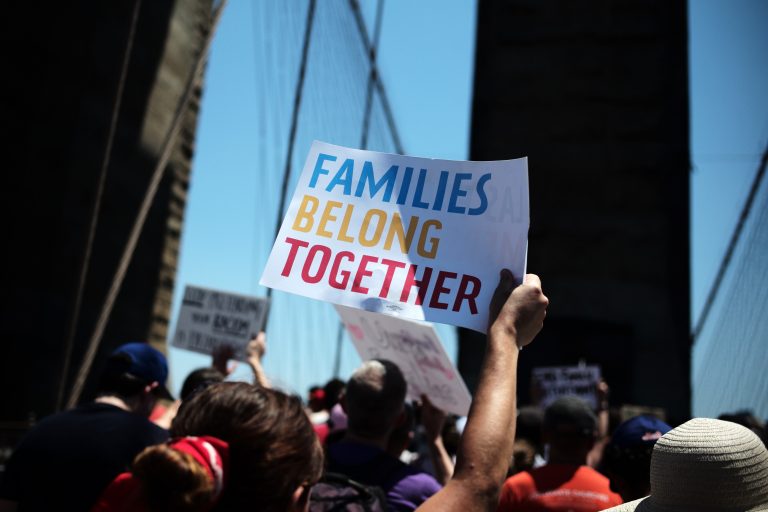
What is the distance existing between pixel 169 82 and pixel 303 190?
921cm

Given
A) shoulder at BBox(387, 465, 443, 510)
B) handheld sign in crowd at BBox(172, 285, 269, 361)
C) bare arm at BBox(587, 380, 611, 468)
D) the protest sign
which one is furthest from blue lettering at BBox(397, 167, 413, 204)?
the protest sign

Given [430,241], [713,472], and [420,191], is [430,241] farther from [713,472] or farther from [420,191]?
[713,472]

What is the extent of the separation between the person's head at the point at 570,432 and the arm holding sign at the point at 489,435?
1409mm

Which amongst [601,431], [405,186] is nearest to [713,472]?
[405,186]

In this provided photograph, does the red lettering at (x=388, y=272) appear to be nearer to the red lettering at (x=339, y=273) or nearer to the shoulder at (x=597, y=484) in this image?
the red lettering at (x=339, y=273)

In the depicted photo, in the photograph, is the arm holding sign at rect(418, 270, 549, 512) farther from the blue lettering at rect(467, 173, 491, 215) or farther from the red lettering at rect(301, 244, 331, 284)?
the red lettering at rect(301, 244, 331, 284)

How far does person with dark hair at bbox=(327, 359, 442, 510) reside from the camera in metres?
2.35

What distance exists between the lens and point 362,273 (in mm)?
2037

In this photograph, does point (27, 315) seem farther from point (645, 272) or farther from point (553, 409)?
point (645, 272)

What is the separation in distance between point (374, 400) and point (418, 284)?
610 millimetres

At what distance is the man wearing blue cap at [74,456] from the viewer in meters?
2.35

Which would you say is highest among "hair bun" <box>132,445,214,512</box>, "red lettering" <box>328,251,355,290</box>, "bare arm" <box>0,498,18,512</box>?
"red lettering" <box>328,251,355,290</box>

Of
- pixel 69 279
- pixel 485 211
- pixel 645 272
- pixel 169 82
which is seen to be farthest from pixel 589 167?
pixel 485 211

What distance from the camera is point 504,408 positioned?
1.44 metres
